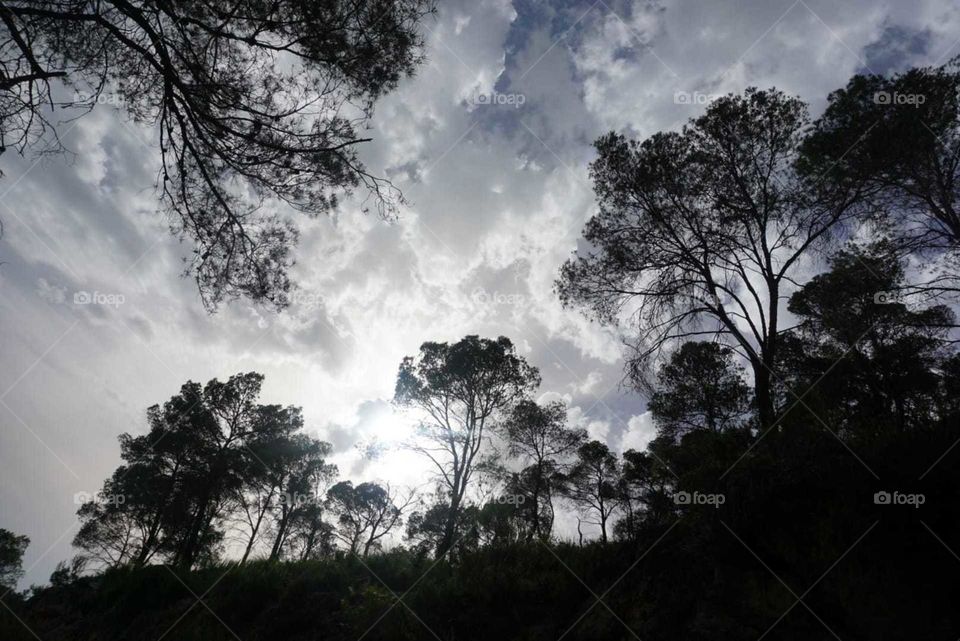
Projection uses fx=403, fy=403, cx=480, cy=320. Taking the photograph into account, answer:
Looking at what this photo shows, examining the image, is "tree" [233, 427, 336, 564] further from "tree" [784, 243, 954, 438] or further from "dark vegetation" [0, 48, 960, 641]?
"tree" [784, 243, 954, 438]

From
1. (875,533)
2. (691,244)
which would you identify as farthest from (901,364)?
(875,533)

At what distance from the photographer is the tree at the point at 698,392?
14.3 metres

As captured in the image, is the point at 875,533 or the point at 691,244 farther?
the point at 691,244

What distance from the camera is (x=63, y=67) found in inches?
193

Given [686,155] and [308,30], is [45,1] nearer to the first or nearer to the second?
[308,30]

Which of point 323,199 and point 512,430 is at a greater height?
point 512,430

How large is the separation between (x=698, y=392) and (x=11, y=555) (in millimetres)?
46766

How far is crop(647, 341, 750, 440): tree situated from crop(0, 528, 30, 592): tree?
44.1 metres

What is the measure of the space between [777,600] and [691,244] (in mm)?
8214

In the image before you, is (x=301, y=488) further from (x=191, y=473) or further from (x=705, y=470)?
(x=705, y=470)

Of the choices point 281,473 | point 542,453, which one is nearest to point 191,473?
point 281,473

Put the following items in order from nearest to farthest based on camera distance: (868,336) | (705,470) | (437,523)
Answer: (705,470), (868,336), (437,523)

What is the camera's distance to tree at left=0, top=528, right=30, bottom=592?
28.7 meters

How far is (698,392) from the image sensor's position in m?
14.9
